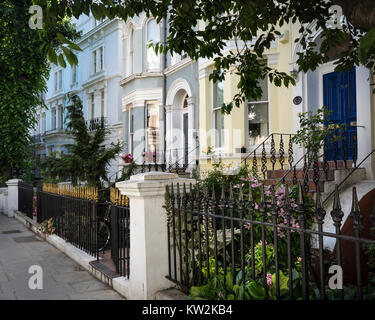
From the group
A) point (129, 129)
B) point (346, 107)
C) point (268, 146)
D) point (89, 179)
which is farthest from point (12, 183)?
point (346, 107)

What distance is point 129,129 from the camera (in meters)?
17.1

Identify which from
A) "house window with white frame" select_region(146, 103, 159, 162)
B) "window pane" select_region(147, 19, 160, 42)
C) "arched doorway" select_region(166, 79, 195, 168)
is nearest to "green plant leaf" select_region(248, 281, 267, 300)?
"arched doorway" select_region(166, 79, 195, 168)

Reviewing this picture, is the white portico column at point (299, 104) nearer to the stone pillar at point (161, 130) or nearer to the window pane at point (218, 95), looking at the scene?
the window pane at point (218, 95)

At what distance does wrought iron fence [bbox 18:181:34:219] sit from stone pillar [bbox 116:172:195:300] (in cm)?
808

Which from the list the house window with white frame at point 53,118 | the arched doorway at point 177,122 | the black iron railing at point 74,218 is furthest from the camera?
the house window with white frame at point 53,118

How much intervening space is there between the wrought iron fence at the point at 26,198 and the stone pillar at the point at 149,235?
8.08 metres

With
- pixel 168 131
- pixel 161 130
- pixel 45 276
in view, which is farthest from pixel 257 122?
pixel 45 276

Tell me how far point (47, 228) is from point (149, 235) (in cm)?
540

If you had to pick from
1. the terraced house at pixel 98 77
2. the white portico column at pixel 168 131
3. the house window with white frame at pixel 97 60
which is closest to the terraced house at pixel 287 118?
the white portico column at pixel 168 131

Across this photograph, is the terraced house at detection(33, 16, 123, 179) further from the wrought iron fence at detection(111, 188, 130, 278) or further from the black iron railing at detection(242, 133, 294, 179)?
the wrought iron fence at detection(111, 188, 130, 278)

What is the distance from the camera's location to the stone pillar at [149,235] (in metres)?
4.03

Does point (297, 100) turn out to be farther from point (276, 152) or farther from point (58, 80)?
point (58, 80)

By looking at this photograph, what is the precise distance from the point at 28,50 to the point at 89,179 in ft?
37.4

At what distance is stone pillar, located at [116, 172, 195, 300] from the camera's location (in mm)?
4027
